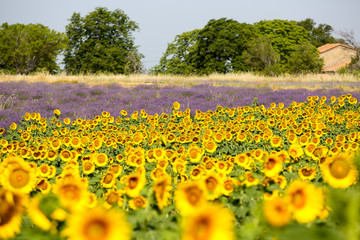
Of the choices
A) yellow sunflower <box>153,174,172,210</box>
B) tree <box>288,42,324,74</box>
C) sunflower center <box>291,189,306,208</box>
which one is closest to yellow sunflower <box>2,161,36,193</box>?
yellow sunflower <box>153,174,172,210</box>

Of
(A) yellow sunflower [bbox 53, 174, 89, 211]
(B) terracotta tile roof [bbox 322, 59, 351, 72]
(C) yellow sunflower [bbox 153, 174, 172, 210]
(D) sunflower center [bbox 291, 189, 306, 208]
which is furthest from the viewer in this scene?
(B) terracotta tile roof [bbox 322, 59, 351, 72]

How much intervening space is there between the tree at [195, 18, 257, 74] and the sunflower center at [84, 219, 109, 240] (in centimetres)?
4834

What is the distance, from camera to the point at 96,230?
3.21ft

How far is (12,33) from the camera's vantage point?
5128 cm

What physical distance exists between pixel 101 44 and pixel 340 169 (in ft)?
176

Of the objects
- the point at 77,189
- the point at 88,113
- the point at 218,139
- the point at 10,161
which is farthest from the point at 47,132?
the point at 77,189

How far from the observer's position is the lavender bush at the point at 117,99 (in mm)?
11477

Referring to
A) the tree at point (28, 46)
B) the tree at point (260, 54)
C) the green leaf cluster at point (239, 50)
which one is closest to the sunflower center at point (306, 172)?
the green leaf cluster at point (239, 50)

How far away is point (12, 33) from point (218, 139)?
177 ft

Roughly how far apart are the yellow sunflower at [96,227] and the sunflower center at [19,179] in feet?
2.75

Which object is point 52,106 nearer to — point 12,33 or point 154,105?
point 154,105

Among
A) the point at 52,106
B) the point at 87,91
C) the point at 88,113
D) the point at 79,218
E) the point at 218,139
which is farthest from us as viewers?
the point at 87,91

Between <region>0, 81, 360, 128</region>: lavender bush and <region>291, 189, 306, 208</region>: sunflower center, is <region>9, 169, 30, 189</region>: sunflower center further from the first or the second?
<region>0, 81, 360, 128</region>: lavender bush

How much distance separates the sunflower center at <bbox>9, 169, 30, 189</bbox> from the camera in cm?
168
